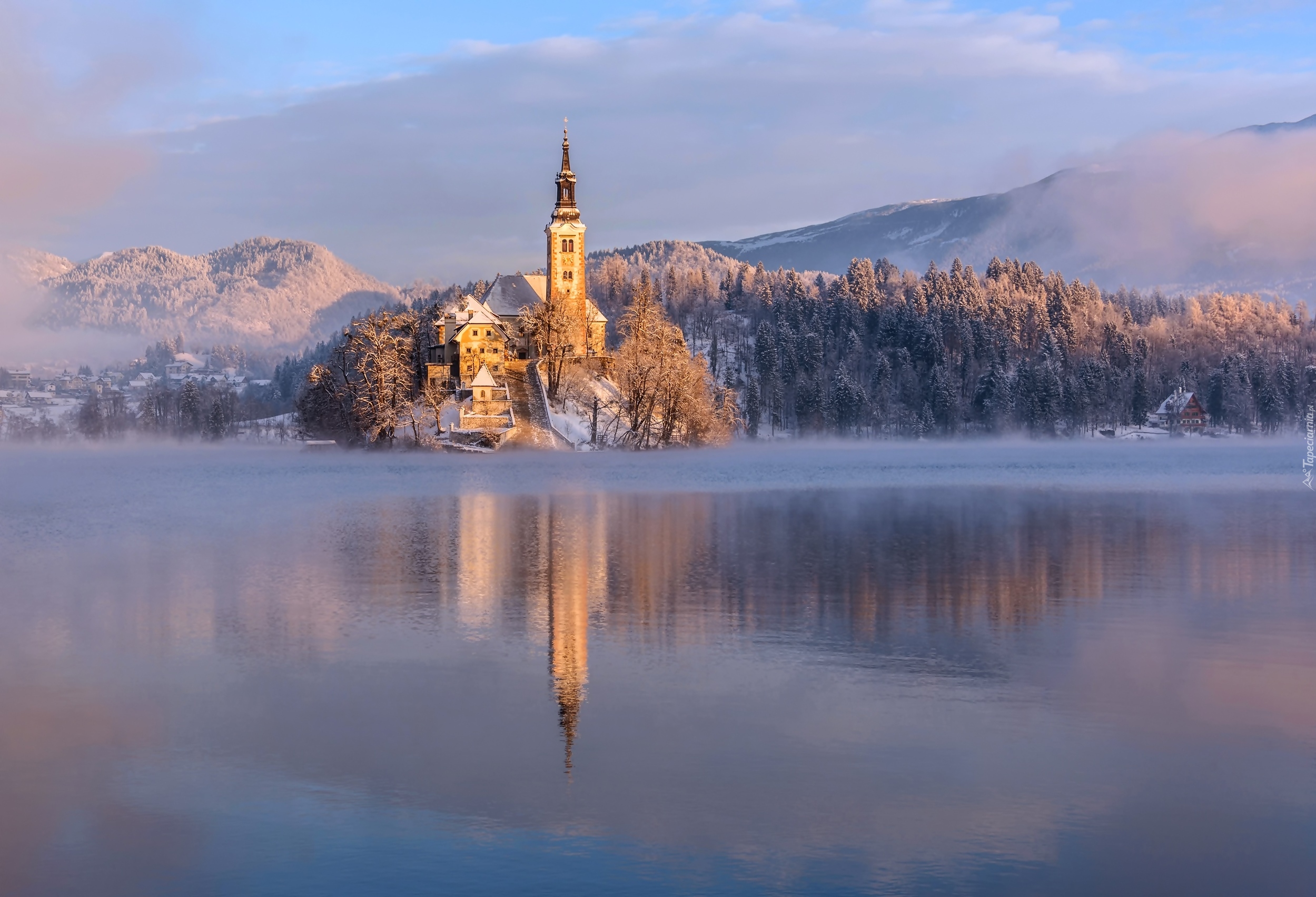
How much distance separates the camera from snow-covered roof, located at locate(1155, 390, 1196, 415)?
523 feet

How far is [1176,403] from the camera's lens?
161 meters

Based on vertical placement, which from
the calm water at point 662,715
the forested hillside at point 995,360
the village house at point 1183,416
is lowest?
the calm water at point 662,715

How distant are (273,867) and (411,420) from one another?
9226 cm

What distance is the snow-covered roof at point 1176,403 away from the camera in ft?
523

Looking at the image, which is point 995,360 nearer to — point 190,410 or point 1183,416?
point 1183,416

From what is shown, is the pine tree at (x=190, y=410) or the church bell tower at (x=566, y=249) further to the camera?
the pine tree at (x=190, y=410)

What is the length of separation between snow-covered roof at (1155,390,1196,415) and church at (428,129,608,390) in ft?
269

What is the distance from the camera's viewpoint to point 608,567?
3309 centimetres

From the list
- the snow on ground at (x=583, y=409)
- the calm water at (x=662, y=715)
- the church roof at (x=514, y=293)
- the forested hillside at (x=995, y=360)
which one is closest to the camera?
the calm water at (x=662, y=715)

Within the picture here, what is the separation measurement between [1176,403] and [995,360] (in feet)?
81.8

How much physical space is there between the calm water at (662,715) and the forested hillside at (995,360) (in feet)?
390

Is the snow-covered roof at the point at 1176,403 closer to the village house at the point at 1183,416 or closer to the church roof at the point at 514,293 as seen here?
the village house at the point at 1183,416

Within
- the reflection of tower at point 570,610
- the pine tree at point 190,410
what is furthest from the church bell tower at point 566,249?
the reflection of tower at point 570,610

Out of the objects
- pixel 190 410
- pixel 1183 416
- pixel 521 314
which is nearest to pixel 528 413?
pixel 521 314
